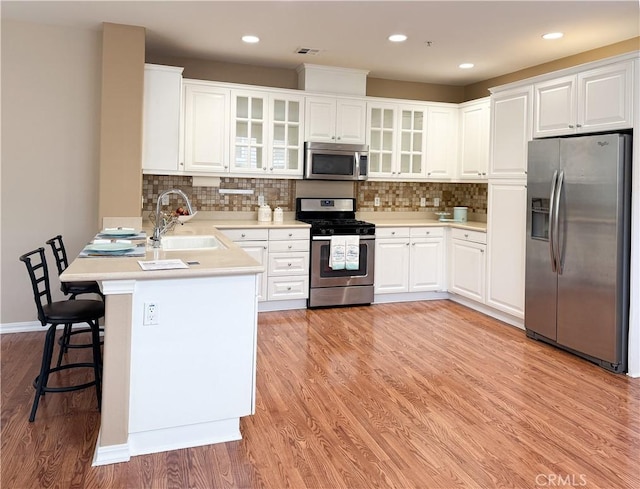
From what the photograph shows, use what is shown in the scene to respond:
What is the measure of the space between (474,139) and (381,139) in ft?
3.47

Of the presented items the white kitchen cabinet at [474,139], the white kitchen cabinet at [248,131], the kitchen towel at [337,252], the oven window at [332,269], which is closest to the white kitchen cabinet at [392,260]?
the oven window at [332,269]

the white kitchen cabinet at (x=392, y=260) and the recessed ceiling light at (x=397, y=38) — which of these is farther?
the white kitchen cabinet at (x=392, y=260)

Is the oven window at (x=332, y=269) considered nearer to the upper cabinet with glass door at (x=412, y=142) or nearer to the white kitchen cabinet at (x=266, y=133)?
the white kitchen cabinet at (x=266, y=133)

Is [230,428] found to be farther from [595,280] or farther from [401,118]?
[401,118]

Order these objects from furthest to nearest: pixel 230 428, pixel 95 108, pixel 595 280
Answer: pixel 95 108 < pixel 595 280 < pixel 230 428

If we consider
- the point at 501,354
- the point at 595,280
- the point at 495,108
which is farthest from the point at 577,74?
the point at 501,354

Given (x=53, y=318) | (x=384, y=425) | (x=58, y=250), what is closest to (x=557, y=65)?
(x=384, y=425)

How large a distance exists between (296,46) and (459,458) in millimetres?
3794

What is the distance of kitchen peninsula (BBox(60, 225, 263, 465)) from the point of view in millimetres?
2348

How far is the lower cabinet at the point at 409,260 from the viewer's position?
18.6 ft

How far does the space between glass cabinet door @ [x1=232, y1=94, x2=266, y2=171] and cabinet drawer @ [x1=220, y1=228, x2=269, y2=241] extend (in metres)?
0.69

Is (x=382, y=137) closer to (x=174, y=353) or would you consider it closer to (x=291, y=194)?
(x=291, y=194)

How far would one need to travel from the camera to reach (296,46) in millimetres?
4762

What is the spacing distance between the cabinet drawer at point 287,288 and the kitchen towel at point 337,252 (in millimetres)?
315
